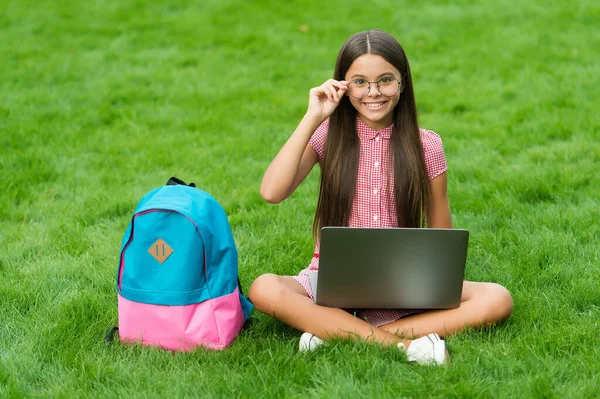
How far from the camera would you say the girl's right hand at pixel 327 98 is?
3016mm

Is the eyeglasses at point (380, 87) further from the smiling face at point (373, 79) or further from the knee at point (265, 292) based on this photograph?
the knee at point (265, 292)

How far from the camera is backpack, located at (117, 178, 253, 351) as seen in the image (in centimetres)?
294

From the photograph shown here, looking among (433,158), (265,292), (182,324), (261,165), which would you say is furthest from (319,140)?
(261,165)

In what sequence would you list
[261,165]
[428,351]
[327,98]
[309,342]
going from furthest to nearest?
[261,165] < [327,98] < [309,342] < [428,351]

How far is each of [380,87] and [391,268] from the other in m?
0.71

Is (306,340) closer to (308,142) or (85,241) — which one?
(308,142)

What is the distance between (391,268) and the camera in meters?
2.83

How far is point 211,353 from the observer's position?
294cm

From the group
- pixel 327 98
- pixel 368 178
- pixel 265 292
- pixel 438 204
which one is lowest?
pixel 265 292

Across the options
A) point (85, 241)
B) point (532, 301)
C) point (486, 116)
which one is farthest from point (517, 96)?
point (85, 241)

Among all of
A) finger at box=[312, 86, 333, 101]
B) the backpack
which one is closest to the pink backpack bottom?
the backpack

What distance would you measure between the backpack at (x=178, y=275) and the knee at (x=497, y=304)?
0.95m

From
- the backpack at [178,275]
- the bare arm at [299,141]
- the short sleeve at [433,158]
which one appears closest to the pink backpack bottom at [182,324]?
the backpack at [178,275]

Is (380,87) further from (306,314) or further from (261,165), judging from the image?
(261,165)
